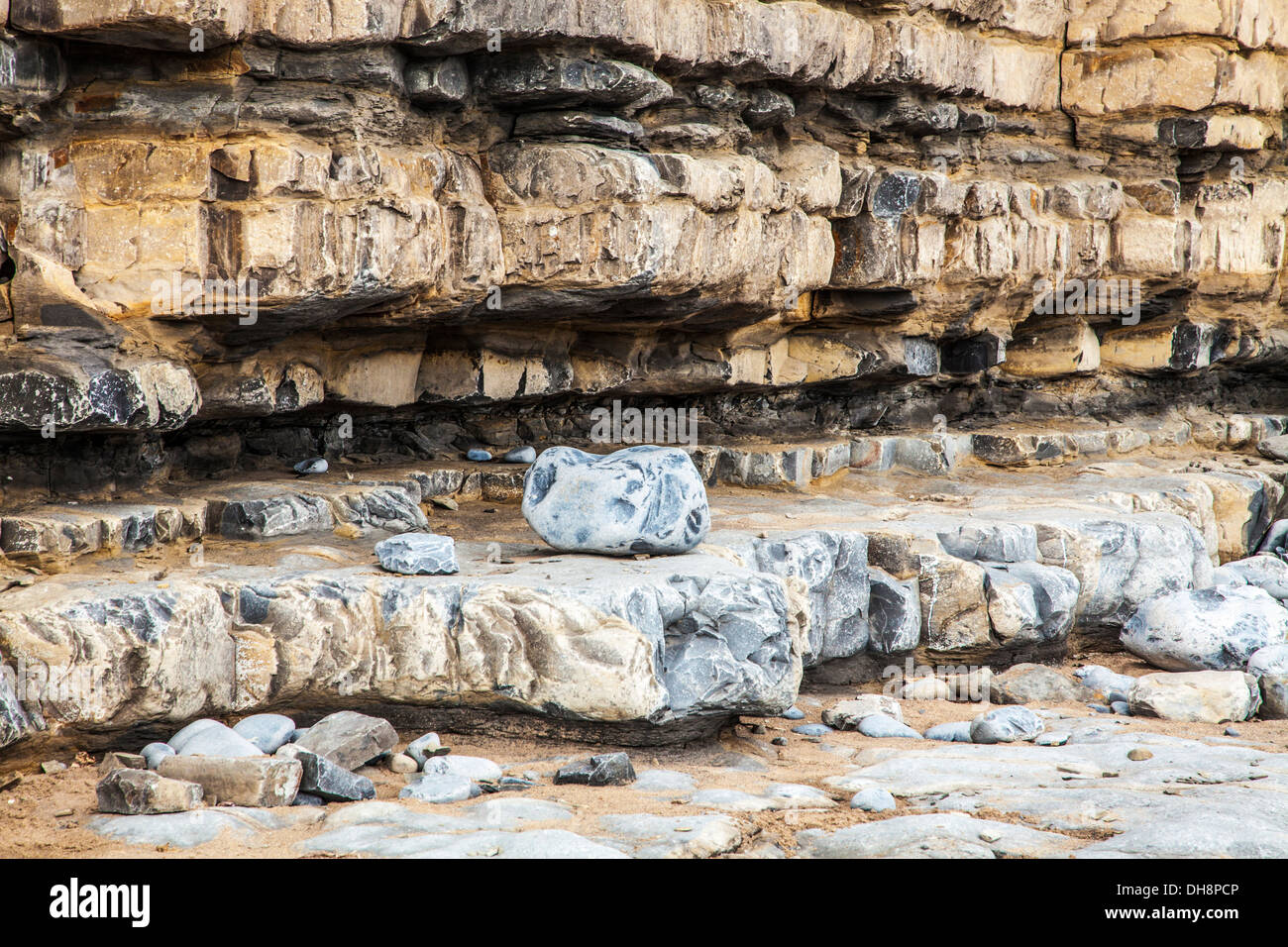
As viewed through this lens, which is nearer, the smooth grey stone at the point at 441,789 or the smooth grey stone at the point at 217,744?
the smooth grey stone at the point at 441,789

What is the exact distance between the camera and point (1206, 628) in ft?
19.5

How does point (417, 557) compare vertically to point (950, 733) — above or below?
above

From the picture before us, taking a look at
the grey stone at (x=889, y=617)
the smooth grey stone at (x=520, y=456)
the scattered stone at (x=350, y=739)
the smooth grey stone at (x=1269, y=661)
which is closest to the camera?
the scattered stone at (x=350, y=739)

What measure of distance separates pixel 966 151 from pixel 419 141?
169 inches

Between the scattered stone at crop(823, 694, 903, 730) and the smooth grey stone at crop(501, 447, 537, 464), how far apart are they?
225cm

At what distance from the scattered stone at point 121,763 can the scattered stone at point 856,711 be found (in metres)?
2.59

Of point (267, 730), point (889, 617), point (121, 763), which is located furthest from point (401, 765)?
point (889, 617)

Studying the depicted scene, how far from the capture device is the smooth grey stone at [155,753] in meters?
3.76

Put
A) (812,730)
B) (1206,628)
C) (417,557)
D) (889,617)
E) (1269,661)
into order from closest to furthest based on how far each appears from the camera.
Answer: (417,557)
(812,730)
(1269,661)
(889,617)
(1206,628)

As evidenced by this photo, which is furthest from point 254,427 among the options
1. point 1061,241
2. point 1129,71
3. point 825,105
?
point 1129,71

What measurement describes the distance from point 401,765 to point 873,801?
1.47m

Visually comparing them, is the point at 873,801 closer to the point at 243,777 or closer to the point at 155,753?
the point at 243,777

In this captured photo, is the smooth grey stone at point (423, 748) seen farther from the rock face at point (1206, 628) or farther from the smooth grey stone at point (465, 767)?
the rock face at point (1206, 628)

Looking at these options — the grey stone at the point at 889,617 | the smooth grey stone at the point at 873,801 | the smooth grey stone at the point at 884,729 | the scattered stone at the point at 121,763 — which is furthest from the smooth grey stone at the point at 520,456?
the smooth grey stone at the point at 873,801
